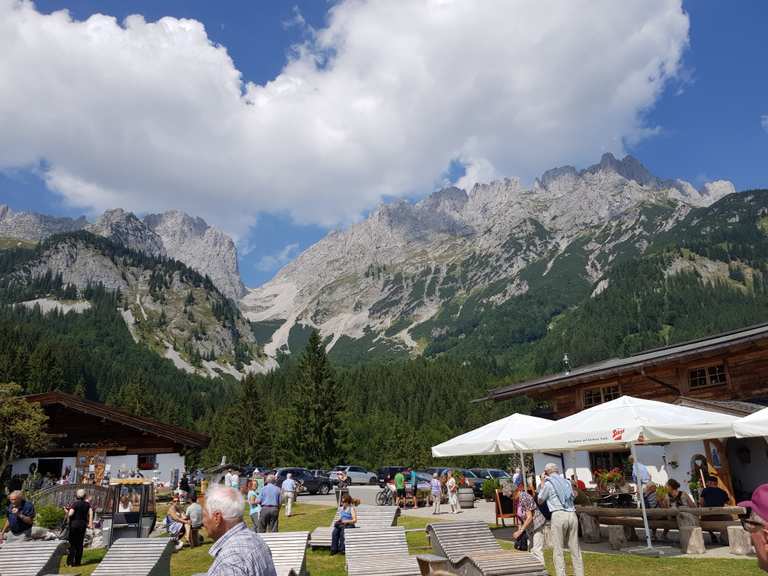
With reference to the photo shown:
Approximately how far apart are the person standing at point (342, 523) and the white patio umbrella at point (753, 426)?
8781mm

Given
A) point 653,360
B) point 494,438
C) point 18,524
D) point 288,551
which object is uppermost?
point 653,360

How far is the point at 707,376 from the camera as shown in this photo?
23094 mm

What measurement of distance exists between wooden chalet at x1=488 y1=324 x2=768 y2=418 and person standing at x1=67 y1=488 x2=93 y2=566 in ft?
65.3

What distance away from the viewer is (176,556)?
1505 centimetres

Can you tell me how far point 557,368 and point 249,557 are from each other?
16460 centimetres

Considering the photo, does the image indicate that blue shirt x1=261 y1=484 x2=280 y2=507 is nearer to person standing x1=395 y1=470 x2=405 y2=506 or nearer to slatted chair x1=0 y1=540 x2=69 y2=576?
slatted chair x1=0 y1=540 x2=69 y2=576

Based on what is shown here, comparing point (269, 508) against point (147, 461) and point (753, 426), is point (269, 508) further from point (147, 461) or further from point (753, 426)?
point (147, 461)

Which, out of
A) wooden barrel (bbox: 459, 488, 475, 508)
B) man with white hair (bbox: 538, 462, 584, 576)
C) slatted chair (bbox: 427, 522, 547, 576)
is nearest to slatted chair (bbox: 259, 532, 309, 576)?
slatted chair (bbox: 427, 522, 547, 576)

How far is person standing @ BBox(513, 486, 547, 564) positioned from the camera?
1103 cm

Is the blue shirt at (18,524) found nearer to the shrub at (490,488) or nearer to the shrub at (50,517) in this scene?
the shrub at (50,517)

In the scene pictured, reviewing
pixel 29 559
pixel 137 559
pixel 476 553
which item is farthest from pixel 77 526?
pixel 476 553

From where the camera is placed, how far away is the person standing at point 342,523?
13953mm

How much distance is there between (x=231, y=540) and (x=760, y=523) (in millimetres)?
3207

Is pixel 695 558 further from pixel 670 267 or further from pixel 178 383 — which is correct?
pixel 670 267
